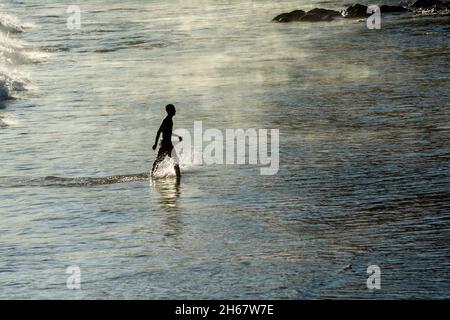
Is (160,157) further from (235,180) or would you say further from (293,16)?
(293,16)

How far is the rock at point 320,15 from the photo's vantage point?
5831 cm

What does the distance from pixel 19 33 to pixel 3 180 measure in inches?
1576

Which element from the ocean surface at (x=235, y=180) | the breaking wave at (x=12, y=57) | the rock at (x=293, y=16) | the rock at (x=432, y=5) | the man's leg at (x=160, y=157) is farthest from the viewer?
the rock at (x=293, y=16)

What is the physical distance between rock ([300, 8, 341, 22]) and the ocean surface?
41.4 ft

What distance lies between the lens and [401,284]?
13586 mm

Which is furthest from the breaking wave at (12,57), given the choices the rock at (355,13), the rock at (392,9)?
the rock at (392,9)

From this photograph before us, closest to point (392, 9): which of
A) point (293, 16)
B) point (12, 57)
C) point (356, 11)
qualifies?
point (356, 11)

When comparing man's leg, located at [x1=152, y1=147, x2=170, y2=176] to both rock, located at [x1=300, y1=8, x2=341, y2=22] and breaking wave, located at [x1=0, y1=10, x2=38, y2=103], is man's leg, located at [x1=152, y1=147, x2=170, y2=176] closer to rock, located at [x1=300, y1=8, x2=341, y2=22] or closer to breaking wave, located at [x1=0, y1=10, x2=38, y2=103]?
breaking wave, located at [x1=0, y1=10, x2=38, y2=103]

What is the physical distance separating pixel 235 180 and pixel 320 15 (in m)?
39.0

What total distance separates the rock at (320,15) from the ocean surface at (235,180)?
12.6 m

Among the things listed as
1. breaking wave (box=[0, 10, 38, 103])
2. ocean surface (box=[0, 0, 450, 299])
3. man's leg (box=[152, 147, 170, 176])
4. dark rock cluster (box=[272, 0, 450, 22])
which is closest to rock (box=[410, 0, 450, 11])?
dark rock cluster (box=[272, 0, 450, 22])

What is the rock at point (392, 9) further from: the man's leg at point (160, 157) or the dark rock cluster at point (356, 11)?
the man's leg at point (160, 157)

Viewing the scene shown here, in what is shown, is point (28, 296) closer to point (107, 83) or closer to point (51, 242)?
point (51, 242)
